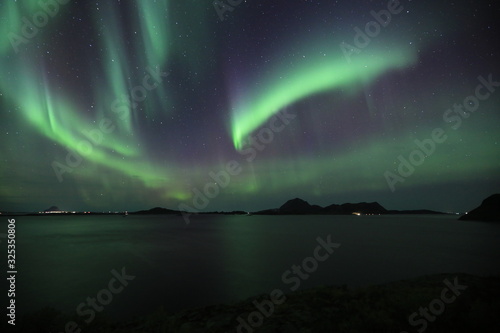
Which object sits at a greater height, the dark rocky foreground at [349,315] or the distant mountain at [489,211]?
the dark rocky foreground at [349,315]

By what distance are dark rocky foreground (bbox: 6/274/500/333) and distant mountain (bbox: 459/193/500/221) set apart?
189 meters

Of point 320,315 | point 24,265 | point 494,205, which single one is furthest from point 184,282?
point 494,205

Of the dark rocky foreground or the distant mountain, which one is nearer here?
the dark rocky foreground

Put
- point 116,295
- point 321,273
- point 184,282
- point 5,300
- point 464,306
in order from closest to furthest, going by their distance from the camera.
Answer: point 464,306, point 5,300, point 116,295, point 184,282, point 321,273

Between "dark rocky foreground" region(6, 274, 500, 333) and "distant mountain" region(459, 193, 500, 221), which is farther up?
"dark rocky foreground" region(6, 274, 500, 333)

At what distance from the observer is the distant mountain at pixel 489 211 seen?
14500 cm

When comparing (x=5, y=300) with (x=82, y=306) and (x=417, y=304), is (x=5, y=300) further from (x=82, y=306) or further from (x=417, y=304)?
(x=417, y=304)

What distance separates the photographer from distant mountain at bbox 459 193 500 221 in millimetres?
145000

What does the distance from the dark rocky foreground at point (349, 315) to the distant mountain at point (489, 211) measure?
189 meters

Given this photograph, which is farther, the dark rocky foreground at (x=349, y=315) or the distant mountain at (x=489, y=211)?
the distant mountain at (x=489, y=211)

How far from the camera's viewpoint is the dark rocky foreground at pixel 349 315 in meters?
8.05

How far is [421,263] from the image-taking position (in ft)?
104

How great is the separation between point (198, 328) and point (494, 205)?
20951 centimetres

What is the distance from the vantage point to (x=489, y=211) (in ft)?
493
